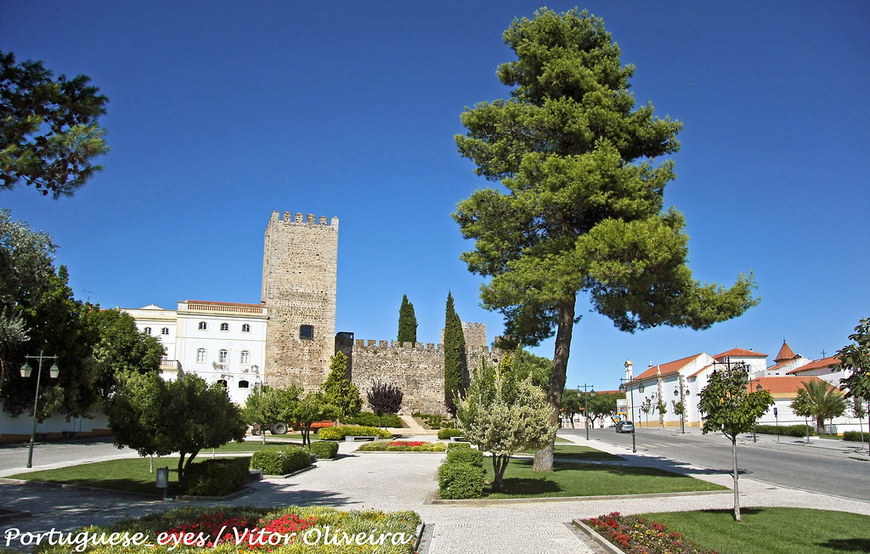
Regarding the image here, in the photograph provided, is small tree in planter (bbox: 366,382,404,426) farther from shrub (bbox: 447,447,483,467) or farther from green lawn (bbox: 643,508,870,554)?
green lawn (bbox: 643,508,870,554)

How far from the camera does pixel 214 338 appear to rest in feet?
152

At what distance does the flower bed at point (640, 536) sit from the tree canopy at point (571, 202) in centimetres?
753

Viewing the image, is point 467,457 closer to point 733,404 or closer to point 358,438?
point 733,404

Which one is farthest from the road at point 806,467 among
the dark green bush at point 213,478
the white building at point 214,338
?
the white building at point 214,338

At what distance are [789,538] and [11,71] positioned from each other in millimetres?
14267

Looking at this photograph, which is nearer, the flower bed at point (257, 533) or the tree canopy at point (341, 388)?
the flower bed at point (257, 533)

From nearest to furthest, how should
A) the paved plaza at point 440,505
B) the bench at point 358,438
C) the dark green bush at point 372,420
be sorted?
the paved plaza at point 440,505
the bench at point 358,438
the dark green bush at point 372,420

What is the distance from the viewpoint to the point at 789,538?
10039 mm

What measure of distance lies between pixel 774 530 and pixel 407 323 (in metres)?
49.1

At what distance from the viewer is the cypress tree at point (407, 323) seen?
58312 millimetres

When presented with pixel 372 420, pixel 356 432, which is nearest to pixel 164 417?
pixel 356 432

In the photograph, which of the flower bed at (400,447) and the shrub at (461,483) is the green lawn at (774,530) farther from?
the flower bed at (400,447)

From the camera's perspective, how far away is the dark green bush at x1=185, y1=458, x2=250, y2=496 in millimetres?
14344

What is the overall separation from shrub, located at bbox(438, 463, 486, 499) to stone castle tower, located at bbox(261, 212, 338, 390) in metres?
34.5
